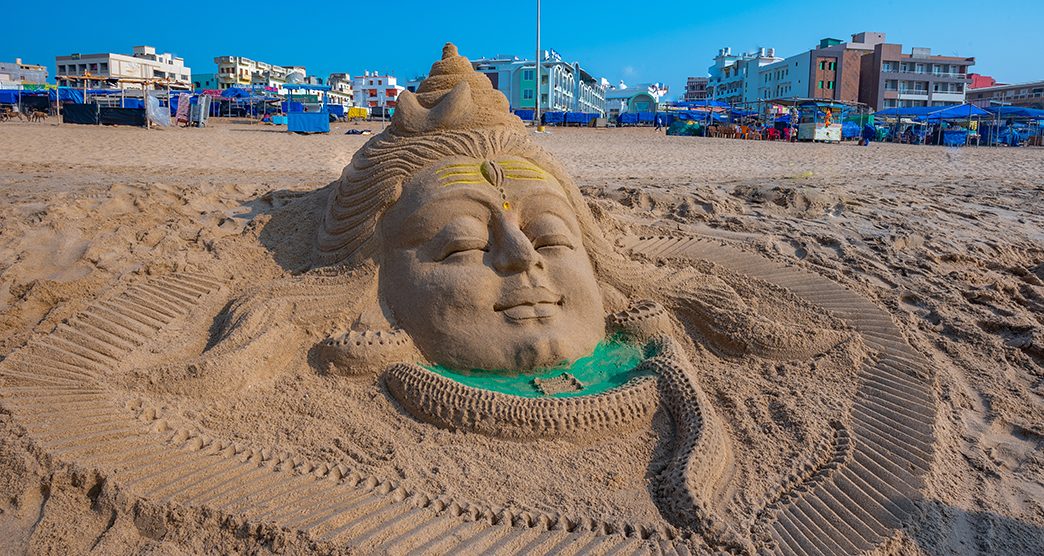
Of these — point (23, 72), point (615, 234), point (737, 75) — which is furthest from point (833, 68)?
point (23, 72)

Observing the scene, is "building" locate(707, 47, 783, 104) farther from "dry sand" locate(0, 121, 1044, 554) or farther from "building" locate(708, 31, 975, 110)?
"dry sand" locate(0, 121, 1044, 554)

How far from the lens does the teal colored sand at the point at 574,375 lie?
2.89 meters

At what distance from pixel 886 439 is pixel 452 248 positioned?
1947 millimetres

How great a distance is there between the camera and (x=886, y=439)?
283 cm

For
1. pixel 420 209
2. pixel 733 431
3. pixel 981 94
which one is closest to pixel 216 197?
pixel 420 209

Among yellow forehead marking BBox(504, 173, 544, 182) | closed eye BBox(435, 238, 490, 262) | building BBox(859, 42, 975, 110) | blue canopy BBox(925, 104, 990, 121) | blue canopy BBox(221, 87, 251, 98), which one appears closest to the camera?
closed eye BBox(435, 238, 490, 262)

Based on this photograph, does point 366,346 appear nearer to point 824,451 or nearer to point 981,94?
→ point 824,451

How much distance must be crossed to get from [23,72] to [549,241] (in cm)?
6025

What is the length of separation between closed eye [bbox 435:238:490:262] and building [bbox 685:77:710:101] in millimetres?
84409

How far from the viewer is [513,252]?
298cm

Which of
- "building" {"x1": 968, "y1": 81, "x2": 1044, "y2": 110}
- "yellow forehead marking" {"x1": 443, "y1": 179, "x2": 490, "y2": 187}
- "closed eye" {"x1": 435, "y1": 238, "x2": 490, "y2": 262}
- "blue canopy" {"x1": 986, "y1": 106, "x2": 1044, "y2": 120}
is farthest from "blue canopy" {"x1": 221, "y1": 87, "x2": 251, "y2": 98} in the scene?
"building" {"x1": 968, "y1": 81, "x2": 1044, "y2": 110}

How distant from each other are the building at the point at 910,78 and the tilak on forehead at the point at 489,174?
5034cm

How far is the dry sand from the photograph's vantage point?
2.21m

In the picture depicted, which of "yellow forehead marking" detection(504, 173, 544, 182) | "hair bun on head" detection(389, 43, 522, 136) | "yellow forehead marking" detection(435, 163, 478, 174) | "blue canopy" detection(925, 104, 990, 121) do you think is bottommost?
"yellow forehead marking" detection(504, 173, 544, 182)
